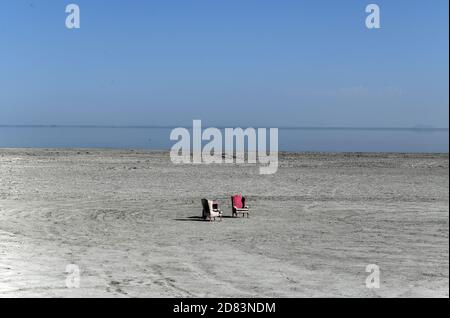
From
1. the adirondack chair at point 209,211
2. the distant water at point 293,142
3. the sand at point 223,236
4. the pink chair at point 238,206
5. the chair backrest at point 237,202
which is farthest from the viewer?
the distant water at point 293,142

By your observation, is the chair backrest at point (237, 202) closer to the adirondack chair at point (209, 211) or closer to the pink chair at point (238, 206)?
the pink chair at point (238, 206)

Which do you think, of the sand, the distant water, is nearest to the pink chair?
the sand

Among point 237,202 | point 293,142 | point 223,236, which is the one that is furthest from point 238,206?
point 293,142

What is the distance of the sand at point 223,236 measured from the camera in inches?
426

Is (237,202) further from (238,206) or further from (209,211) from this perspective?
(209,211)

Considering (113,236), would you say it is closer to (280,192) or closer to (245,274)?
(245,274)

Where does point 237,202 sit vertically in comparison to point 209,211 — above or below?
above

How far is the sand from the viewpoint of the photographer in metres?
10.8

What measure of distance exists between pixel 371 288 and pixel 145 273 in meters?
4.12

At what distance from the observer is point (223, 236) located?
15695mm

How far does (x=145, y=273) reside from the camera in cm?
1170

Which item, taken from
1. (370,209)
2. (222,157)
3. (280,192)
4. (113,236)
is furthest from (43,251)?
(222,157)

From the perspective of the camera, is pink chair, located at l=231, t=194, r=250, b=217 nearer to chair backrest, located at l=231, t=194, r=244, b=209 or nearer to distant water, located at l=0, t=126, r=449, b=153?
chair backrest, located at l=231, t=194, r=244, b=209

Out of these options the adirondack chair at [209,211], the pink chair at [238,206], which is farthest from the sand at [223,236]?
the pink chair at [238,206]
